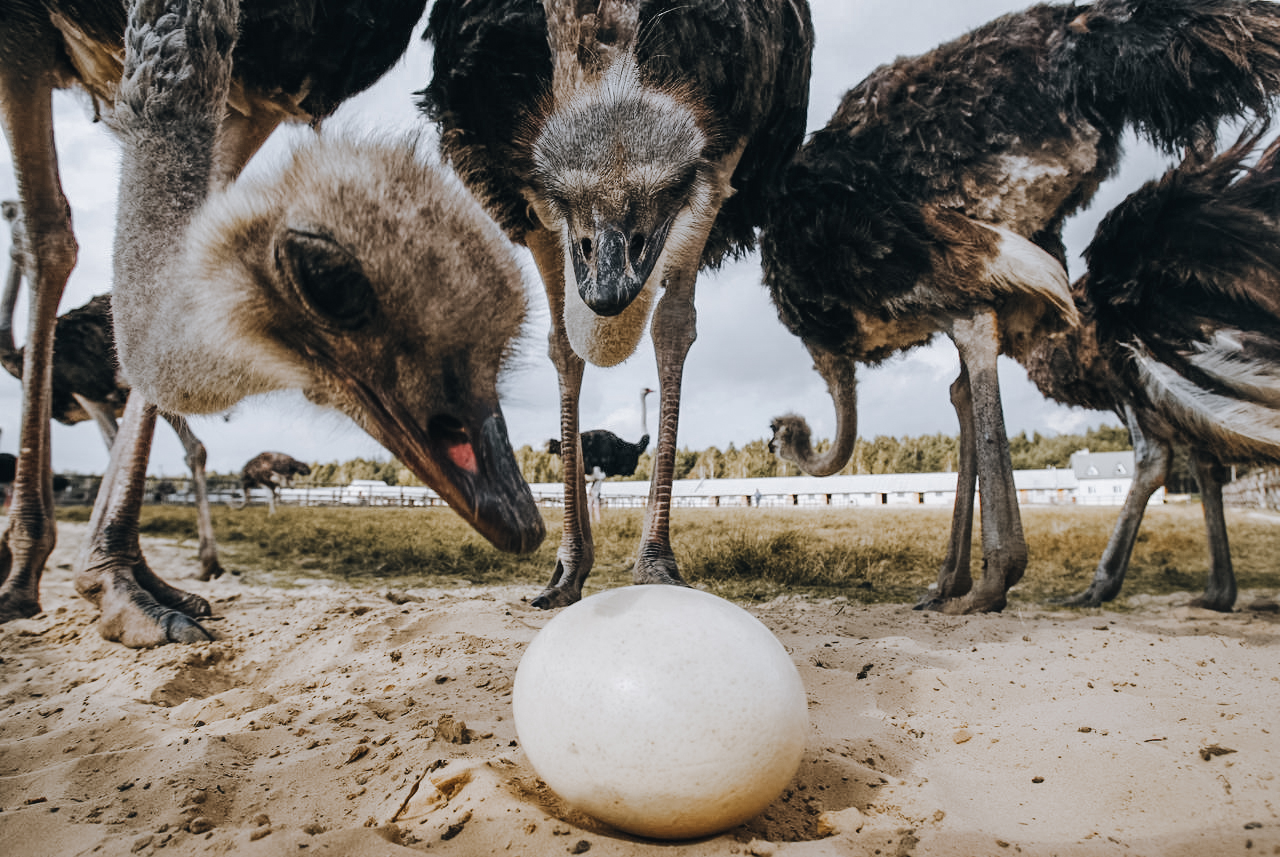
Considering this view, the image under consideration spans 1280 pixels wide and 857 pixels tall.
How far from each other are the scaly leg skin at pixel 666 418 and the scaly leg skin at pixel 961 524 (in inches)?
56.3

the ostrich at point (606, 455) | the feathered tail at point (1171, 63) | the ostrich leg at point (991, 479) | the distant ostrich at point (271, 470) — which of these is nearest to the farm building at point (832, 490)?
the ostrich at point (606, 455)

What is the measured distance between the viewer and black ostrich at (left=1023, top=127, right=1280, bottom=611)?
2.86 metres

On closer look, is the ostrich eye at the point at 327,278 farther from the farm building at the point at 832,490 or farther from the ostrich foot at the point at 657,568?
the farm building at the point at 832,490

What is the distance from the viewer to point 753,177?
302cm

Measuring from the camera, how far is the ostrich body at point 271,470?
11.5 meters

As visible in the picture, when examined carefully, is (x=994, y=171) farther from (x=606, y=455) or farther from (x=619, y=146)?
(x=606, y=455)

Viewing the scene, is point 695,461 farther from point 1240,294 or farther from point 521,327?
point 521,327

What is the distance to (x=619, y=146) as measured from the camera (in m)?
1.85

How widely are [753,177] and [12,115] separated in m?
2.85

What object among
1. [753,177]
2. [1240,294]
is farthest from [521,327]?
[1240,294]

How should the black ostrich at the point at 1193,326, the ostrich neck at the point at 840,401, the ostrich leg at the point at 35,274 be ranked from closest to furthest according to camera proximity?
the ostrich leg at the point at 35,274 → the black ostrich at the point at 1193,326 → the ostrich neck at the point at 840,401

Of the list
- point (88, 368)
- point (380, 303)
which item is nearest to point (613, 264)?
point (380, 303)

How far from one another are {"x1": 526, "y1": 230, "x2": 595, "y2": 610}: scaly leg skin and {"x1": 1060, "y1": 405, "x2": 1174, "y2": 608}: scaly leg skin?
2535 mm

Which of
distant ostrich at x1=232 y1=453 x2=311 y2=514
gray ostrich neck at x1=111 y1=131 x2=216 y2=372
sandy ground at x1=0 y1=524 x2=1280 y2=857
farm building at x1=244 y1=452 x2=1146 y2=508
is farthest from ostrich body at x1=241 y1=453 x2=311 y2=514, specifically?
gray ostrich neck at x1=111 y1=131 x2=216 y2=372
